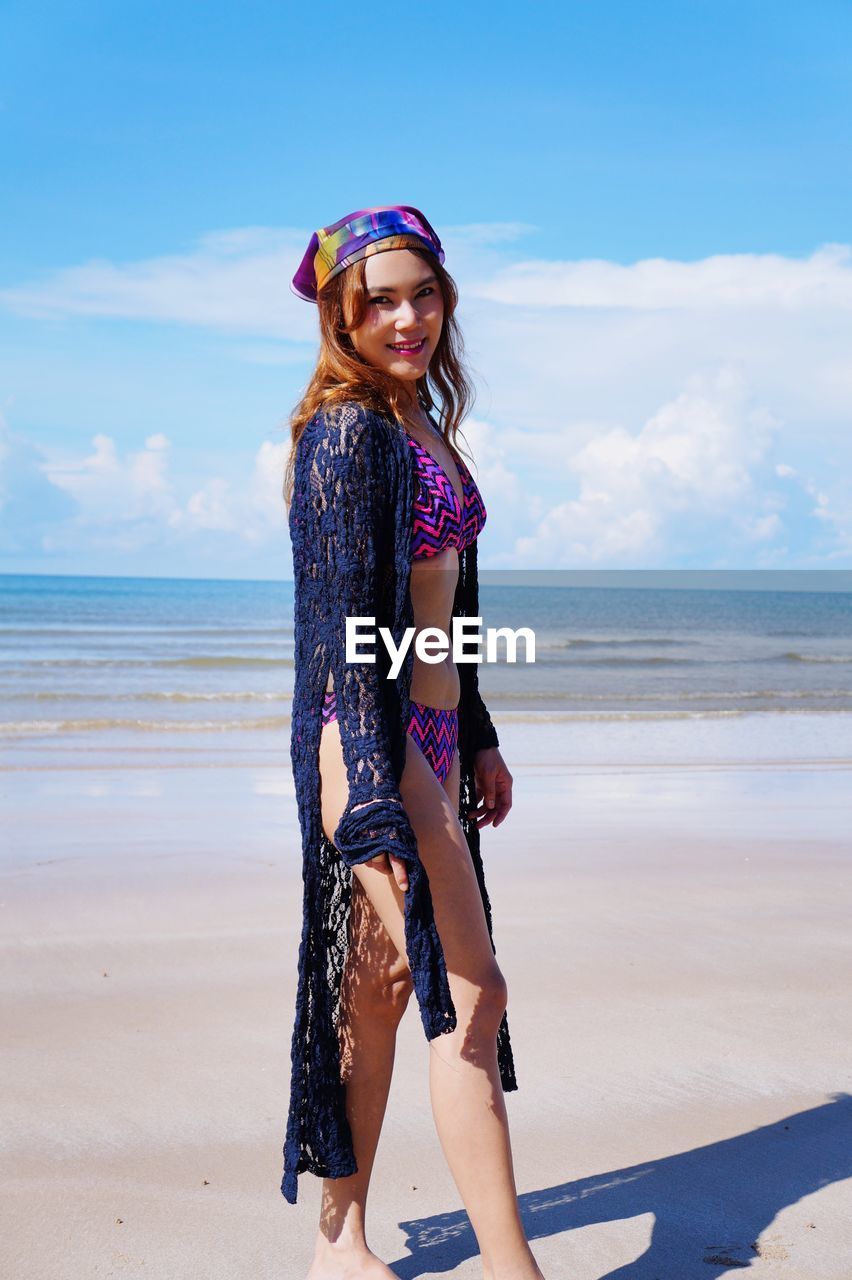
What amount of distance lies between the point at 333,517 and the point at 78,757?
8.23 meters

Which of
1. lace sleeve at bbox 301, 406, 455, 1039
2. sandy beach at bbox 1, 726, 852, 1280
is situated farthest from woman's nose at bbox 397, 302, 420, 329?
sandy beach at bbox 1, 726, 852, 1280

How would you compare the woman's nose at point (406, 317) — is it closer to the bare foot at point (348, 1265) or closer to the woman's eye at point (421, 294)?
the woman's eye at point (421, 294)

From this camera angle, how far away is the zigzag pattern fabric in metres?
2.18

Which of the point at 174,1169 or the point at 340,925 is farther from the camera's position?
the point at 174,1169

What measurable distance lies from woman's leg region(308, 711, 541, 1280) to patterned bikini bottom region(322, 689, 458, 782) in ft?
0.13

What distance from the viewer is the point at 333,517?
6.63 ft

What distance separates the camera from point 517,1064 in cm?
346

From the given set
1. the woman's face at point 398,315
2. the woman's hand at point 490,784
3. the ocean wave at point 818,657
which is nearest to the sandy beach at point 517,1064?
the woman's hand at point 490,784

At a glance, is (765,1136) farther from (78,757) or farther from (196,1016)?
(78,757)

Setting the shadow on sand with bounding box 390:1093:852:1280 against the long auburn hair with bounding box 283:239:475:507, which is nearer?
the long auburn hair with bounding box 283:239:475:507

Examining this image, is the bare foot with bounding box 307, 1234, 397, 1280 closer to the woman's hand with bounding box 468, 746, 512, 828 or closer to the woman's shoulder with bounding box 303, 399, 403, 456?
the woman's hand with bounding box 468, 746, 512, 828

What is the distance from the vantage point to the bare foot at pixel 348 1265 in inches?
90.8

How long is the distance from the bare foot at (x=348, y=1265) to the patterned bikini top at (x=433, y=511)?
4.25 ft

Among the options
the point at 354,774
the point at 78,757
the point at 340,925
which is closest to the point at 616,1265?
the point at 340,925
